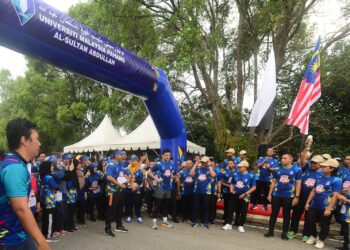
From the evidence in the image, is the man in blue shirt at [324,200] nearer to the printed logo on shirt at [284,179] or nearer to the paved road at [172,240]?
the paved road at [172,240]

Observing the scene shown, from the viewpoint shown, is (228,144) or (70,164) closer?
(70,164)

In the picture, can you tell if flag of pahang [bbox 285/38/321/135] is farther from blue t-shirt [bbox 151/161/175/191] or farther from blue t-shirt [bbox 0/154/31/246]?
blue t-shirt [bbox 0/154/31/246]

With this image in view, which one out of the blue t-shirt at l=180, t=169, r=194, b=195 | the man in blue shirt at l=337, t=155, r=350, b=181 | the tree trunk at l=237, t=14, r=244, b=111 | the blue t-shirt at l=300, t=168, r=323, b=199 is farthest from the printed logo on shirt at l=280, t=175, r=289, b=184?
the tree trunk at l=237, t=14, r=244, b=111

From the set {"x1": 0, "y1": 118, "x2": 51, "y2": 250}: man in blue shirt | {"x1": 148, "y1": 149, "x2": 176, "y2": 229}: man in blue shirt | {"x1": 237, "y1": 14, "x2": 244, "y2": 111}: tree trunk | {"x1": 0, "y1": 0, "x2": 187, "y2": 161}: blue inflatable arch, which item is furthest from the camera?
{"x1": 237, "y1": 14, "x2": 244, "y2": 111}: tree trunk

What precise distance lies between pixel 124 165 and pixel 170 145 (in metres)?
2.79

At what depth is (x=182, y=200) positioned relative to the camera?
358 inches

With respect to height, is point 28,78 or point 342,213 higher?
point 28,78

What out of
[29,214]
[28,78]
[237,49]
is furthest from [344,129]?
[28,78]

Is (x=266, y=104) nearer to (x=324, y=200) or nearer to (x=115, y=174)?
(x=324, y=200)

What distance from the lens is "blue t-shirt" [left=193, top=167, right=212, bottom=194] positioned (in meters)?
8.23

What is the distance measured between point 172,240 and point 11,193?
196 inches

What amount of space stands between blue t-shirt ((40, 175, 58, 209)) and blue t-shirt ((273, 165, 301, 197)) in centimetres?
453

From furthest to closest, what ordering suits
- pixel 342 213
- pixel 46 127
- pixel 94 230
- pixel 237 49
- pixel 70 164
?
pixel 46 127
pixel 237 49
pixel 94 230
pixel 70 164
pixel 342 213

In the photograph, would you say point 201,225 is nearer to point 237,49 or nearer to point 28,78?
point 237,49
